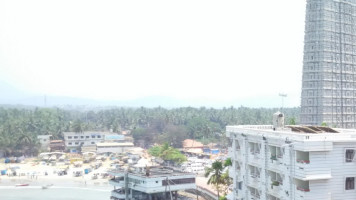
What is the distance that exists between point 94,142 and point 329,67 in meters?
67.2

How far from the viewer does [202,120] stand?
390ft

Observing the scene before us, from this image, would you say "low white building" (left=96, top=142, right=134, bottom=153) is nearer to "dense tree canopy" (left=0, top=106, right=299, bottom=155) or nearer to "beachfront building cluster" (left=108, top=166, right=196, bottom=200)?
"dense tree canopy" (left=0, top=106, right=299, bottom=155)

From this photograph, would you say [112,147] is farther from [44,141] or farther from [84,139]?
[44,141]

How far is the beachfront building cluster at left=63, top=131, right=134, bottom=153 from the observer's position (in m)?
102

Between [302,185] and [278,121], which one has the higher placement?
[278,121]

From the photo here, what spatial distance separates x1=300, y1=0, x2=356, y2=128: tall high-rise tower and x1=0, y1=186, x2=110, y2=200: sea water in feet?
110

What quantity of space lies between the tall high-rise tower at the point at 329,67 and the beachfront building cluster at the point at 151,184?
2256cm

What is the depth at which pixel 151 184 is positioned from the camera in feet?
139

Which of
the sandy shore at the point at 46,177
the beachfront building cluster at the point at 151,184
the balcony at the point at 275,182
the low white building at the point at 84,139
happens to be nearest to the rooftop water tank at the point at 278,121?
the balcony at the point at 275,182

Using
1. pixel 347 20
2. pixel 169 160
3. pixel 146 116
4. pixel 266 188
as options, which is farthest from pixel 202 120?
pixel 266 188

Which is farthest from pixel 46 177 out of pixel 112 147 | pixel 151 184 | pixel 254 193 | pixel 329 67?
pixel 254 193

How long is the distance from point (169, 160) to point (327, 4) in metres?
36.7

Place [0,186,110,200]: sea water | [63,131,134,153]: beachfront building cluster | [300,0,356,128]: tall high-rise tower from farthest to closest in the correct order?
[63,131,134,153]: beachfront building cluster
[0,186,110,200]: sea water
[300,0,356,128]: tall high-rise tower

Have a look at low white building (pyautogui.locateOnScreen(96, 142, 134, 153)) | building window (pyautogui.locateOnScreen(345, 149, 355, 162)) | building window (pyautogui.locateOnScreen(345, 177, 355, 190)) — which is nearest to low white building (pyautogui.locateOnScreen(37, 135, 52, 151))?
low white building (pyautogui.locateOnScreen(96, 142, 134, 153))
